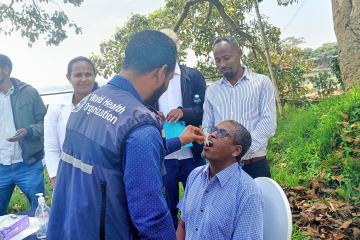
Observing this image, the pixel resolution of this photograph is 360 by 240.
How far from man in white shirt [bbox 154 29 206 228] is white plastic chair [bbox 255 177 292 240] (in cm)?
106

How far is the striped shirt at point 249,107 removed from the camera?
2768mm

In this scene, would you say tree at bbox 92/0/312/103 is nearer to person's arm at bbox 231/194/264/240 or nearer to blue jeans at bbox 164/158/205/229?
blue jeans at bbox 164/158/205/229

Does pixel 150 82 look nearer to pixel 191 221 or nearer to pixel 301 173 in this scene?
pixel 191 221

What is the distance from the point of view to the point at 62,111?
304 cm

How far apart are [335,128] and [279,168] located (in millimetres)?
994

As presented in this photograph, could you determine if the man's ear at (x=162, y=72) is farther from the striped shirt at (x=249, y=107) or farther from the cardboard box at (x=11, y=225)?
the cardboard box at (x=11, y=225)

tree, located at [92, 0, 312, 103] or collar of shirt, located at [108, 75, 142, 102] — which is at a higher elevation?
tree, located at [92, 0, 312, 103]

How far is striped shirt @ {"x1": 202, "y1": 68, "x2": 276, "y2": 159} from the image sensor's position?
9.08 feet

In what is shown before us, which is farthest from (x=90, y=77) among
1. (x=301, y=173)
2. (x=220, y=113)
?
(x=301, y=173)

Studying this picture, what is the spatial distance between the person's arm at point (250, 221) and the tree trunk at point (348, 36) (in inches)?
214

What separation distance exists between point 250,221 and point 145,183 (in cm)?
80

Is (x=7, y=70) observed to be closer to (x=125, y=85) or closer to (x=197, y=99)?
(x=197, y=99)

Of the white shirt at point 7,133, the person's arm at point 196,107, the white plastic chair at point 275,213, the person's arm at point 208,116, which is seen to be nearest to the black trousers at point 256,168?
the person's arm at point 208,116

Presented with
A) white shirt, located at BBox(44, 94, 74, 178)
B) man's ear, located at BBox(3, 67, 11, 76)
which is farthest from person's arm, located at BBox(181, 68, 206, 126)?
man's ear, located at BBox(3, 67, 11, 76)
